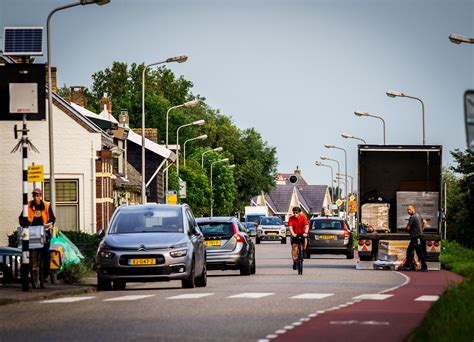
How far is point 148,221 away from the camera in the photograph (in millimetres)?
28047

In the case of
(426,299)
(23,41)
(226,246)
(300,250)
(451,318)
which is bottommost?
(426,299)

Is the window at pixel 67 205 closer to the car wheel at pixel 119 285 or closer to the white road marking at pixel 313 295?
the car wheel at pixel 119 285

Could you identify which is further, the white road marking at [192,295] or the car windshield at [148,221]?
the car windshield at [148,221]

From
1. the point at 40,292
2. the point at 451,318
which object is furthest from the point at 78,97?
the point at 451,318

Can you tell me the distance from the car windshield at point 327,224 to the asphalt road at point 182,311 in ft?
70.6

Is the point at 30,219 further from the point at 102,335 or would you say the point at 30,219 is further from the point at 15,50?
the point at 102,335

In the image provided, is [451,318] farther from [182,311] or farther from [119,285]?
[119,285]

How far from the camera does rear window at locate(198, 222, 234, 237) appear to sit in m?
36.0

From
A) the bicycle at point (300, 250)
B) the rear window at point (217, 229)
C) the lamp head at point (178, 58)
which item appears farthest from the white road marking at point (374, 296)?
the lamp head at point (178, 58)

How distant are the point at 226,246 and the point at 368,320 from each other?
17.8 m

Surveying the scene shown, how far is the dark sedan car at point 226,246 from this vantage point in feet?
117

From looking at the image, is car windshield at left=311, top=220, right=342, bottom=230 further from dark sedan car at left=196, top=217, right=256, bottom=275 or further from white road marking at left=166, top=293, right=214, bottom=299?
white road marking at left=166, top=293, right=214, bottom=299

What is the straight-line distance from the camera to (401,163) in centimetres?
4150

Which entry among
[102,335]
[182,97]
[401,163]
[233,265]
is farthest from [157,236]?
[182,97]
